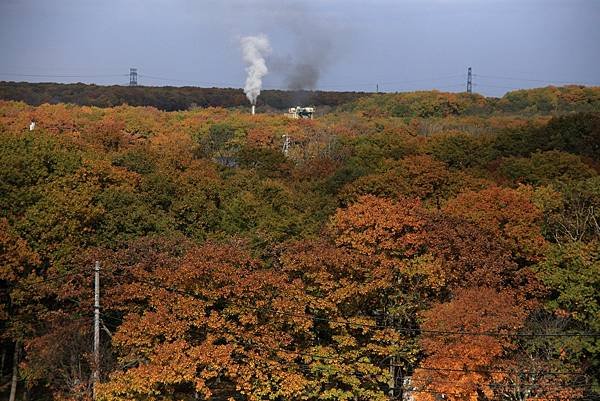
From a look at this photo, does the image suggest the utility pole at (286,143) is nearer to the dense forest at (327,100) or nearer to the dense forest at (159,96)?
the dense forest at (327,100)

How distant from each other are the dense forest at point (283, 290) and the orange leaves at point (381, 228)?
0.25 ft

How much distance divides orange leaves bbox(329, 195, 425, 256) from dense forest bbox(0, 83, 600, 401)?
0.25 ft

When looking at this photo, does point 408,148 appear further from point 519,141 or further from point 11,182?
point 11,182

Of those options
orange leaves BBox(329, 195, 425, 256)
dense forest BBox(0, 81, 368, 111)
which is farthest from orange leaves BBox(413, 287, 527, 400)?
dense forest BBox(0, 81, 368, 111)

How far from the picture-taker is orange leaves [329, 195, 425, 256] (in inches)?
941

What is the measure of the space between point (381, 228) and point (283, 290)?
15.1 ft

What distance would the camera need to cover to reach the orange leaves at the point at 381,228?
23.9 m

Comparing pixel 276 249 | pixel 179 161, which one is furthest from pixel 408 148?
pixel 276 249

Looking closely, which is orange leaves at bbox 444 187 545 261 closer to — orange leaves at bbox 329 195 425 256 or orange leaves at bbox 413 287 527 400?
orange leaves at bbox 329 195 425 256

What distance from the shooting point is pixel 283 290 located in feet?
69.9

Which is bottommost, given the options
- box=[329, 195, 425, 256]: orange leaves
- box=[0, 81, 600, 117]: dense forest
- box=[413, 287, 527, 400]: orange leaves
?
box=[413, 287, 527, 400]: orange leaves

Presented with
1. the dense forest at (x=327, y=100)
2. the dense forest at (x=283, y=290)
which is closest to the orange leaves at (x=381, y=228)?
the dense forest at (x=283, y=290)

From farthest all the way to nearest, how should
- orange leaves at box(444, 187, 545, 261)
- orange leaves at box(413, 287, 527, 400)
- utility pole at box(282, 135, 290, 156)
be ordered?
utility pole at box(282, 135, 290, 156)
orange leaves at box(444, 187, 545, 261)
orange leaves at box(413, 287, 527, 400)

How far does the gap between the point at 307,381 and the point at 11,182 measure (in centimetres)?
1364
